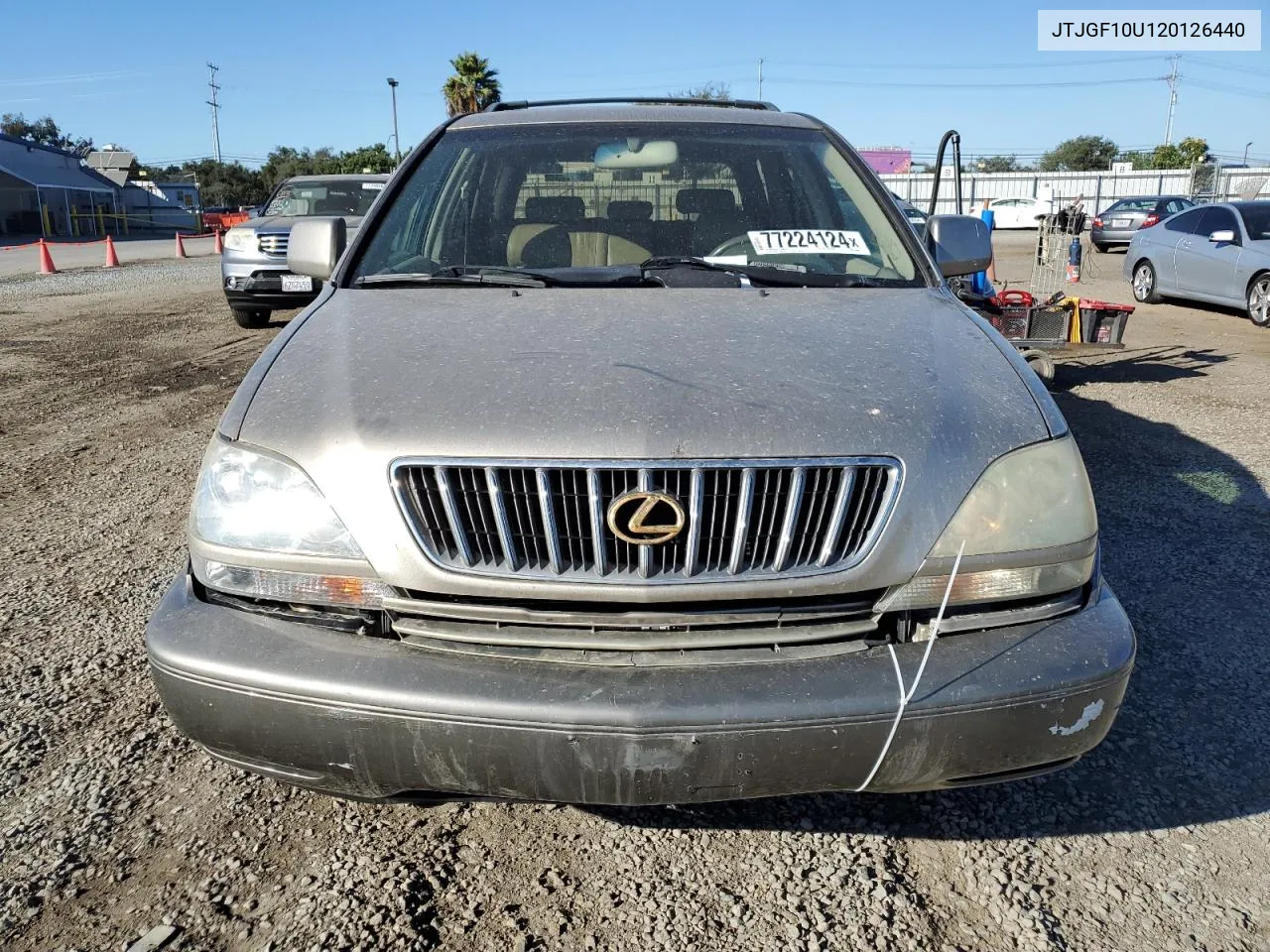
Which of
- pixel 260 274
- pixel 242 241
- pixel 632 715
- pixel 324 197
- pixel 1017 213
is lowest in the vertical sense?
pixel 632 715

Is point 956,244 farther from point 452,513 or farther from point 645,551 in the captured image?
point 452,513

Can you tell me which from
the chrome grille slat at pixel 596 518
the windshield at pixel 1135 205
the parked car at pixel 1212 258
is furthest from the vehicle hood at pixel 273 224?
the windshield at pixel 1135 205

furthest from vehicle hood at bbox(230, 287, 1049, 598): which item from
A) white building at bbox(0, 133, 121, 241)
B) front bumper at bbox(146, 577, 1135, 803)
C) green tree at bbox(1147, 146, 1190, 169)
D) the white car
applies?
green tree at bbox(1147, 146, 1190, 169)

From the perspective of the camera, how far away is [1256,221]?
456 inches

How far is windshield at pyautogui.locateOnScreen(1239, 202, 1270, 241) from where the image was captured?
11461 millimetres

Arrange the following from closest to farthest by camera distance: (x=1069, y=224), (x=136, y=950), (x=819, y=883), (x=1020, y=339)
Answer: (x=136, y=950), (x=819, y=883), (x=1020, y=339), (x=1069, y=224)

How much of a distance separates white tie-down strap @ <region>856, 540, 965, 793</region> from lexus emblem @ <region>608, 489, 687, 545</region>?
1.59ft

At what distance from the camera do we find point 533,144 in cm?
330

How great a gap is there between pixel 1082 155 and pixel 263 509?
306 feet

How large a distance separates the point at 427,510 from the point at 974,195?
169 ft

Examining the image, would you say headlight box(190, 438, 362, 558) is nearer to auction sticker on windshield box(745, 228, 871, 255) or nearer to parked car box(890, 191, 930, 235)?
auction sticker on windshield box(745, 228, 871, 255)

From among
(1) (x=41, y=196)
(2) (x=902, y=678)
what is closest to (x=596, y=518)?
(2) (x=902, y=678)

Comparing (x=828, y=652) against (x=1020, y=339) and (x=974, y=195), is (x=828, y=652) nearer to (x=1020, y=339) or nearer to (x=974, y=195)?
(x=1020, y=339)

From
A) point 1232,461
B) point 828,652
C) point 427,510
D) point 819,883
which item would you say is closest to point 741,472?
point 828,652
